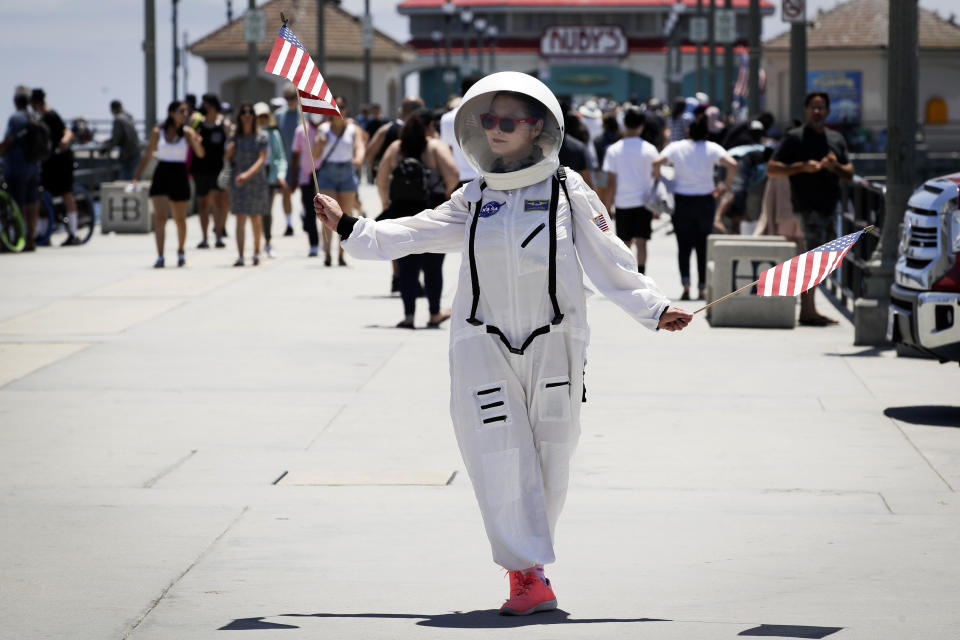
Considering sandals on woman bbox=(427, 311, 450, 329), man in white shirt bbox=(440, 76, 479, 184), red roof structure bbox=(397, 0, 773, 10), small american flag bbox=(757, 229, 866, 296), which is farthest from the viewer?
red roof structure bbox=(397, 0, 773, 10)

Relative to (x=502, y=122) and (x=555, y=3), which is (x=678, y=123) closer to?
(x=502, y=122)

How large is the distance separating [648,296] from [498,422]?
668 mm

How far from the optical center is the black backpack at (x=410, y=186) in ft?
43.4

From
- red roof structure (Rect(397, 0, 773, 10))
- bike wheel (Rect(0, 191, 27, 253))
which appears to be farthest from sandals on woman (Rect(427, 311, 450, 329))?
red roof structure (Rect(397, 0, 773, 10))

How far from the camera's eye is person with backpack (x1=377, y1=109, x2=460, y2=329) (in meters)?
13.2

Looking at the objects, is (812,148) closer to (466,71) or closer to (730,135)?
(730,135)

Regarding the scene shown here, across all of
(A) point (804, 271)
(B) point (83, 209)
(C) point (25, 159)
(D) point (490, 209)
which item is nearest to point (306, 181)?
(C) point (25, 159)

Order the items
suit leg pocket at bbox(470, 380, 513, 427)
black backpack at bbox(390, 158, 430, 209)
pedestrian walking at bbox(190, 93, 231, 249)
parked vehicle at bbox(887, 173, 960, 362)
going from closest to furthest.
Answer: suit leg pocket at bbox(470, 380, 513, 427) → parked vehicle at bbox(887, 173, 960, 362) → black backpack at bbox(390, 158, 430, 209) → pedestrian walking at bbox(190, 93, 231, 249)

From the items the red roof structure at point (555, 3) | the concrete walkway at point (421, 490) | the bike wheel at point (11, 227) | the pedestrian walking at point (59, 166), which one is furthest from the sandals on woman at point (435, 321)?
the red roof structure at point (555, 3)

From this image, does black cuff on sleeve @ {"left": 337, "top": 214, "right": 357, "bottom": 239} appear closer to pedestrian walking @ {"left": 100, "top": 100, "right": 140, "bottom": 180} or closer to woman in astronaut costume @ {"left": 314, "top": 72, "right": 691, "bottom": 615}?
woman in astronaut costume @ {"left": 314, "top": 72, "right": 691, "bottom": 615}

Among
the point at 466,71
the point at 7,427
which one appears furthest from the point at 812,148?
the point at 466,71

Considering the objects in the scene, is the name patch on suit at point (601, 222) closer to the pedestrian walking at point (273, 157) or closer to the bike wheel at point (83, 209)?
the pedestrian walking at point (273, 157)

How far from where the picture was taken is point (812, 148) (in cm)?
1382

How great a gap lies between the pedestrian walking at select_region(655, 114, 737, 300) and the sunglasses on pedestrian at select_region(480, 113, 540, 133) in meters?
10.1
